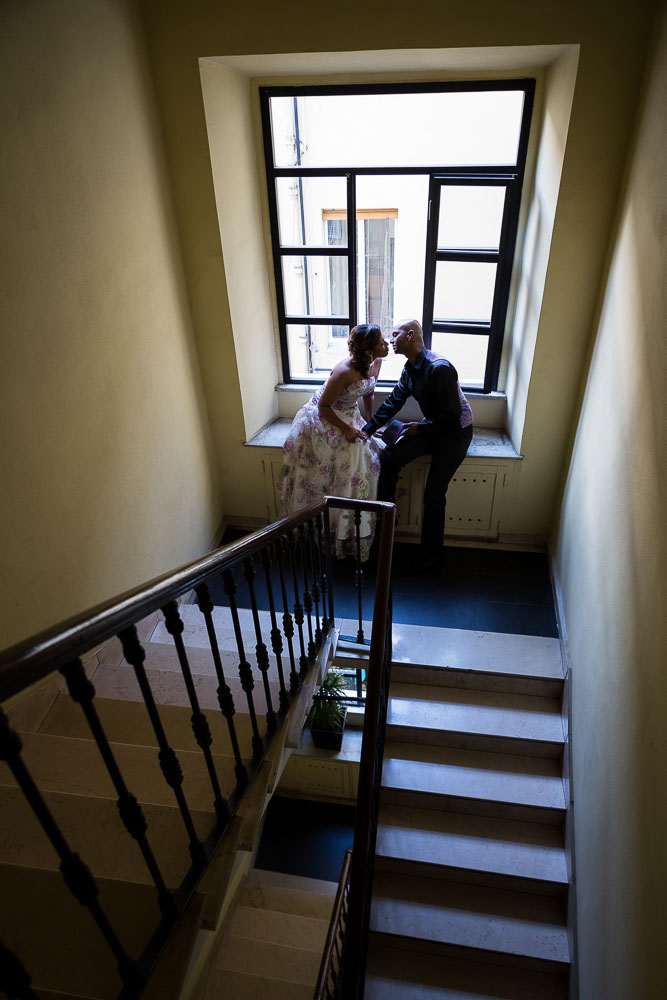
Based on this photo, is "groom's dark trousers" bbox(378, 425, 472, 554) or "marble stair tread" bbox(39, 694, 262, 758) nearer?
"marble stair tread" bbox(39, 694, 262, 758)

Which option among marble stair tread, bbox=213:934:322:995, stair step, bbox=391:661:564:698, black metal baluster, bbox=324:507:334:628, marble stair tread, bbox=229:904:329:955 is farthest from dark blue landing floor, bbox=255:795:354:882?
black metal baluster, bbox=324:507:334:628

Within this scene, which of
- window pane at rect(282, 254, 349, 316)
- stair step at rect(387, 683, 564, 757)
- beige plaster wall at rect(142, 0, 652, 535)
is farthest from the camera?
window pane at rect(282, 254, 349, 316)

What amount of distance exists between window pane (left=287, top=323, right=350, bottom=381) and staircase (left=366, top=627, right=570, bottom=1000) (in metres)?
2.55

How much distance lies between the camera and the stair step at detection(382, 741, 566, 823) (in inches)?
124

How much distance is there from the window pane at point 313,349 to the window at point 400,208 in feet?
0.07

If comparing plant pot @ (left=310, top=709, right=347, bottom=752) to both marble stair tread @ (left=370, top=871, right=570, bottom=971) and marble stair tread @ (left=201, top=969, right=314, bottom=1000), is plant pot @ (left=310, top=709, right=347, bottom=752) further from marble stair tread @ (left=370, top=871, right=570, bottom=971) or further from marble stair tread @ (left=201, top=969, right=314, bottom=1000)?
marble stair tread @ (left=201, top=969, right=314, bottom=1000)

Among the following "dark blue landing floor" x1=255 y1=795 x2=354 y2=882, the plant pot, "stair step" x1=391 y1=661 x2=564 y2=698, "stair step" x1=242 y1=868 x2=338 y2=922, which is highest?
"stair step" x1=391 y1=661 x2=564 y2=698

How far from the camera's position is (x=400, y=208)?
4.35m

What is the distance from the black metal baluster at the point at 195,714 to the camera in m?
1.36

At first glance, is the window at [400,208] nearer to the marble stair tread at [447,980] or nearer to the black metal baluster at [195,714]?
the black metal baluster at [195,714]

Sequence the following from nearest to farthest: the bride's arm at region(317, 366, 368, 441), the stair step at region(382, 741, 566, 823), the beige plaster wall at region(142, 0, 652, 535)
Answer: the beige plaster wall at region(142, 0, 652, 535)
the stair step at region(382, 741, 566, 823)
the bride's arm at region(317, 366, 368, 441)

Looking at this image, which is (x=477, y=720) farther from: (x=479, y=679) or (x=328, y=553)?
(x=328, y=553)

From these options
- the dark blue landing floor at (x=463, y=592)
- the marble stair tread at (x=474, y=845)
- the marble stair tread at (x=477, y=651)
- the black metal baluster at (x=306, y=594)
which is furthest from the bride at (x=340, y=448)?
the marble stair tread at (x=474, y=845)

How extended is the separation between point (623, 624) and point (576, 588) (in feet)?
3.22
